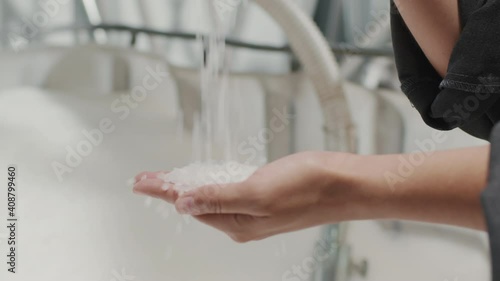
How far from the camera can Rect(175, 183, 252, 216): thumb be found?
1.53 feet

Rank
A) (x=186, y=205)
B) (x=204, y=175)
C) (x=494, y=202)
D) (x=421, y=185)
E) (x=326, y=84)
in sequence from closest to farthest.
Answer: (x=494, y=202) → (x=421, y=185) → (x=186, y=205) → (x=204, y=175) → (x=326, y=84)

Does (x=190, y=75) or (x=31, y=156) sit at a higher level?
(x=190, y=75)

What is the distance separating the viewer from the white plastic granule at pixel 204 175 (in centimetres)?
56

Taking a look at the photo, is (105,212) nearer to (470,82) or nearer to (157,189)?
(157,189)

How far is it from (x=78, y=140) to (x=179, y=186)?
1.26 feet

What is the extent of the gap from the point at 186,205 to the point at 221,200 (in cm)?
3

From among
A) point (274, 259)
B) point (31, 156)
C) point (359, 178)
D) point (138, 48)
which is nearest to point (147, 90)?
point (138, 48)

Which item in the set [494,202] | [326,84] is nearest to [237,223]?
[494,202]

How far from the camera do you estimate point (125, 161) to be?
2.94ft

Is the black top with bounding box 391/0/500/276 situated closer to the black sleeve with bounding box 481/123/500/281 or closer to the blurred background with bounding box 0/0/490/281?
the black sleeve with bounding box 481/123/500/281

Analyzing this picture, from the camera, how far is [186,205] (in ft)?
1.57

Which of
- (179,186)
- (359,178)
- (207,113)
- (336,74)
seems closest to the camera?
(359,178)

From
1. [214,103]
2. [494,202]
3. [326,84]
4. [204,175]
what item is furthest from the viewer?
[214,103]

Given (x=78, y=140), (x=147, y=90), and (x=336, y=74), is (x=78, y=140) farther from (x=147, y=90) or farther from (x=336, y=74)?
(x=336, y=74)
